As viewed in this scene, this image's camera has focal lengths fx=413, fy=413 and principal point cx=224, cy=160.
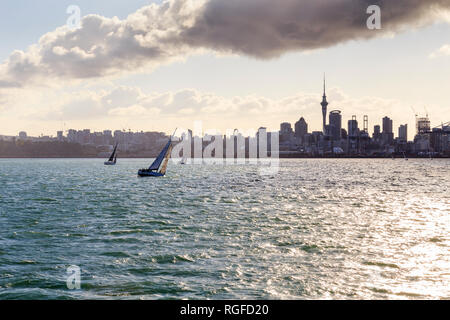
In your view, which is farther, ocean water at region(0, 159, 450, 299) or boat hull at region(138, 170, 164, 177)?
boat hull at region(138, 170, 164, 177)

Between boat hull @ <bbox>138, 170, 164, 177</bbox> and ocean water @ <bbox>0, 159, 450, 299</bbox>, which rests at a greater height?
boat hull @ <bbox>138, 170, 164, 177</bbox>

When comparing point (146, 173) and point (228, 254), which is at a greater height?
point (146, 173)

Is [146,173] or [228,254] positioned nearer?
[228,254]

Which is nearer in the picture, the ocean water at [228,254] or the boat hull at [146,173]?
the ocean water at [228,254]

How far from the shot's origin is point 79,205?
50.2m

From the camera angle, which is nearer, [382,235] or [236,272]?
[236,272]

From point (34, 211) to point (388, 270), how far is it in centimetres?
3752

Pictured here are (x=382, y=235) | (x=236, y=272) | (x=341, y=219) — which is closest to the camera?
(x=236, y=272)

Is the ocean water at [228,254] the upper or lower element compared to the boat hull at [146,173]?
lower

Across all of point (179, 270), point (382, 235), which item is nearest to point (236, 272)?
point (179, 270)
